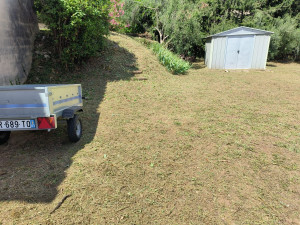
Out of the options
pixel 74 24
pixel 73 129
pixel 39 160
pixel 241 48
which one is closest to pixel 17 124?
pixel 39 160

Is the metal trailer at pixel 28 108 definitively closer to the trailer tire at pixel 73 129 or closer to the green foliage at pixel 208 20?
the trailer tire at pixel 73 129

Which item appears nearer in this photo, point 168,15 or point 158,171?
point 158,171

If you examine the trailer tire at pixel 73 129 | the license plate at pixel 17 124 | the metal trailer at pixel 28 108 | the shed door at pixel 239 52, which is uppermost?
the shed door at pixel 239 52

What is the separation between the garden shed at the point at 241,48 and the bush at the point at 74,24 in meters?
8.89

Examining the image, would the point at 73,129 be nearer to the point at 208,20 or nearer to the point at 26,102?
the point at 26,102

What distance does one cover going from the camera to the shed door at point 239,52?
43.7 ft

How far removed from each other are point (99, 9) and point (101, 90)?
10.3 feet

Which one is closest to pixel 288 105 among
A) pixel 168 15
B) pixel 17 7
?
pixel 17 7

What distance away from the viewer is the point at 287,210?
2.36 m

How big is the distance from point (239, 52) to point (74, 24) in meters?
11.2

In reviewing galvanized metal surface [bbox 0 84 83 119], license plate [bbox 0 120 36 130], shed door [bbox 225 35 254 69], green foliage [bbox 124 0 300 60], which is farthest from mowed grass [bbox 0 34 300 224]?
green foliage [bbox 124 0 300 60]

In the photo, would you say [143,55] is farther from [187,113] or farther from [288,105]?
[288,105]

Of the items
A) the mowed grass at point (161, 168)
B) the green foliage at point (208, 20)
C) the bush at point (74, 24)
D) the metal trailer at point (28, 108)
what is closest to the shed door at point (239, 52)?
the green foliage at point (208, 20)

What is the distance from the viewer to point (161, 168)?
10.3 feet
